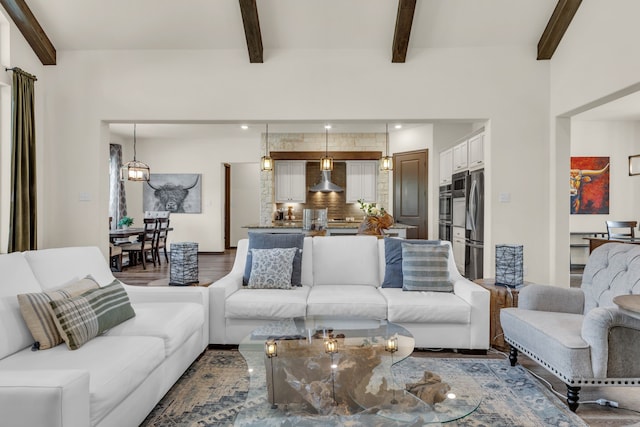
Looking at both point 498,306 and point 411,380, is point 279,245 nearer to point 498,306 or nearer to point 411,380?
point 498,306

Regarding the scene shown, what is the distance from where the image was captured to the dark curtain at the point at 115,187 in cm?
898

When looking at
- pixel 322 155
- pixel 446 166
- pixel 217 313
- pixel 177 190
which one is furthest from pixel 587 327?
pixel 177 190

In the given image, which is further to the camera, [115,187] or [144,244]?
[115,187]

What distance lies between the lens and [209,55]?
4941 mm

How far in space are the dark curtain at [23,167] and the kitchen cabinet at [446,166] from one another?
574 centimetres

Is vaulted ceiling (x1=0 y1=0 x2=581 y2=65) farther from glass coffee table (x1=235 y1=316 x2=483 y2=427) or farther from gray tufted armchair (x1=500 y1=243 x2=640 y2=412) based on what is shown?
glass coffee table (x1=235 y1=316 x2=483 y2=427)

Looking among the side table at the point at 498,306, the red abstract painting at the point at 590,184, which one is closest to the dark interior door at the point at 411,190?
the red abstract painting at the point at 590,184

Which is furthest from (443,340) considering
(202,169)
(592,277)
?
(202,169)

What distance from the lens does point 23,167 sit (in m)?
4.42

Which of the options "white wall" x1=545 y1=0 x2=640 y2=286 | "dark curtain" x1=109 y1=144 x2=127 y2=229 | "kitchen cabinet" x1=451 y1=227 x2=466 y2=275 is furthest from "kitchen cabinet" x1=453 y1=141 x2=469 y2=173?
"dark curtain" x1=109 y1=144 x2=127 y2=229

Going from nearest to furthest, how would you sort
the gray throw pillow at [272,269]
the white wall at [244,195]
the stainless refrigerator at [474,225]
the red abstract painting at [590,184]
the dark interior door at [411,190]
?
the gray throw pillow at [272,269] → the stainless refrigerator at [474,225] → the red abstract painting at [590,184] → the dark interior door at [411,190] → the white wall at [244,195]

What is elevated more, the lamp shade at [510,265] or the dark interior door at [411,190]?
the dark interior door at [411,190]

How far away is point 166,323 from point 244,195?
29.9ft

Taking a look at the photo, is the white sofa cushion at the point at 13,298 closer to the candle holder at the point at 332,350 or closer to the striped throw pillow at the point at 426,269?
the candle holder at the point at 332,350
